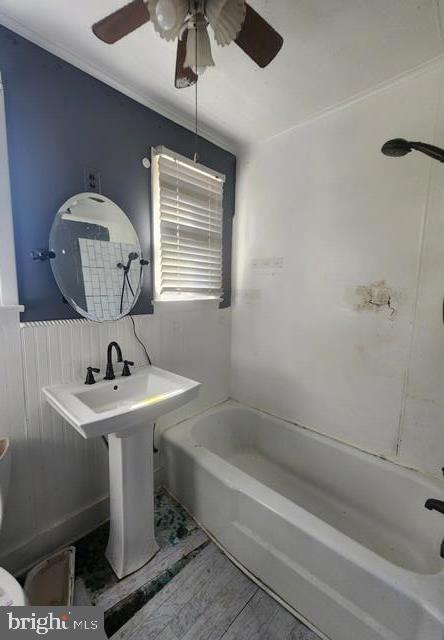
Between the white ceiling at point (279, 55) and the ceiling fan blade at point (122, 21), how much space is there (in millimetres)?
234

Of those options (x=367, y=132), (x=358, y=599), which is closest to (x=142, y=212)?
(x=367, y=132)

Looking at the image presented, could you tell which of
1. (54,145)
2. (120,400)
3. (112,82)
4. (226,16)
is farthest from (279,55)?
(120,400)

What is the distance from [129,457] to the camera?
116 centimetres

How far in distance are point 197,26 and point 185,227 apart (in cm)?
95

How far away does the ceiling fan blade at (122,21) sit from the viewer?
757 mm

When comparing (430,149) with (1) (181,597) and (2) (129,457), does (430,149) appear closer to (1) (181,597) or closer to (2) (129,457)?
(2) (129,457)

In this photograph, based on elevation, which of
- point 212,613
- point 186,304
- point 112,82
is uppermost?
point 112,82

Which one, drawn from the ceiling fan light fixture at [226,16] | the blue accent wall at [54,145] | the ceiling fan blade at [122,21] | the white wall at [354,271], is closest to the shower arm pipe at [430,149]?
the white wall at [354,271]

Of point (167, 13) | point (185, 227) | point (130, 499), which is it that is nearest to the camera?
point (167, 13)

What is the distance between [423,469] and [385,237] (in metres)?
1.21

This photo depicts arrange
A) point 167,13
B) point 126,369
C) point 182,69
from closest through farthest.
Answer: point 167,13
point 182,69
point 126,369

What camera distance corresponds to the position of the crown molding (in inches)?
40.8

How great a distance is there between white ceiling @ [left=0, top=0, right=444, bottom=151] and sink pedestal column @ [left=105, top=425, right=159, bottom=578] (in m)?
1.64

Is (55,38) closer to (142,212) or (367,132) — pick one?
(142,212)
